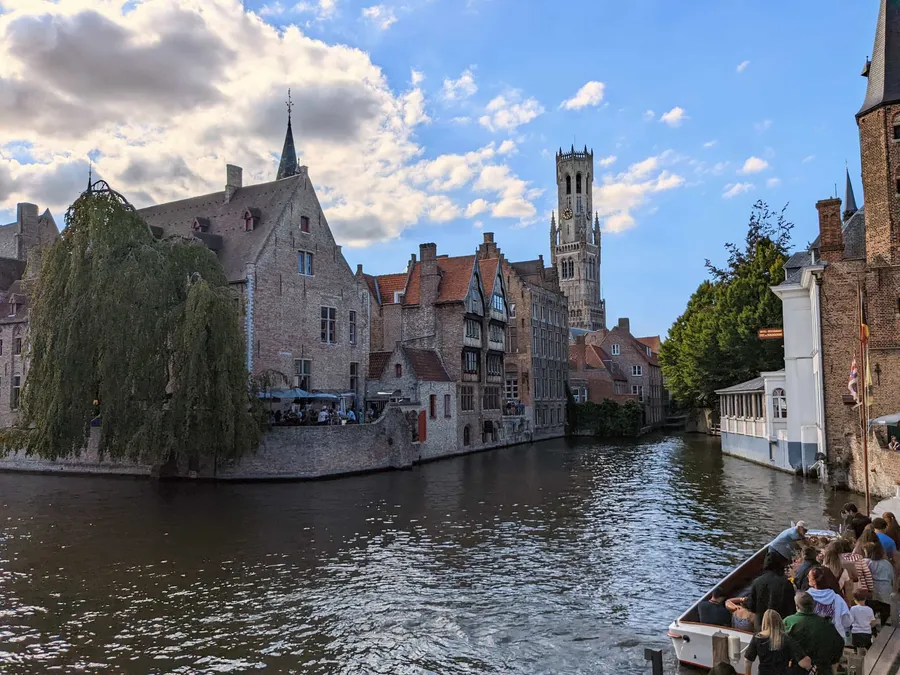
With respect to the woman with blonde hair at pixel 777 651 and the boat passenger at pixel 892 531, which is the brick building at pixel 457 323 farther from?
the woman with blonde hair at pixel 777 651

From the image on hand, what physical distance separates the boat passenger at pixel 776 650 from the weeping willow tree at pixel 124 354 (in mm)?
22179

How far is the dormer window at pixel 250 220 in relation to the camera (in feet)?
117

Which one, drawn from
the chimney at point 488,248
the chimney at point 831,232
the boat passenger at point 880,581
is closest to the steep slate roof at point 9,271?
the chimney at point 488,248

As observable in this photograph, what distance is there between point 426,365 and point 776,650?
33234 mm

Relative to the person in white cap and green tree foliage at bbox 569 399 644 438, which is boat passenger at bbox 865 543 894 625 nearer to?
the person in white cap

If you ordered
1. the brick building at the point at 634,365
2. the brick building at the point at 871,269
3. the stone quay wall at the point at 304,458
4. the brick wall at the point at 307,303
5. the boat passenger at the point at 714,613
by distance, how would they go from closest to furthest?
the boat passenger at the point at 714,613 < the brick building at the point at 871,269 < the stone quay wall at the point at 304,458 < the brick wall at the point at 307,303 < the brick building at the point at 634,365

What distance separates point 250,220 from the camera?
35625 millimetres

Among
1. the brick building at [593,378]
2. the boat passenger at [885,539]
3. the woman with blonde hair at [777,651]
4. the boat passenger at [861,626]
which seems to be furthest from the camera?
the brick building at [593,378]

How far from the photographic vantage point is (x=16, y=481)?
29.7 meters

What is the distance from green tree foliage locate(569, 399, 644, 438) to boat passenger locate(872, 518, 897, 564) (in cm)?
4711

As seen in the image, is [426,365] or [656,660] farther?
[426,365]

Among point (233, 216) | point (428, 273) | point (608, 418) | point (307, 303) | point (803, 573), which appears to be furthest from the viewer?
point (608, 418)

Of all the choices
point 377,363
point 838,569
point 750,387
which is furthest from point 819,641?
point 377,363

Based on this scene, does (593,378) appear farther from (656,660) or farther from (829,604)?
(656,660)
